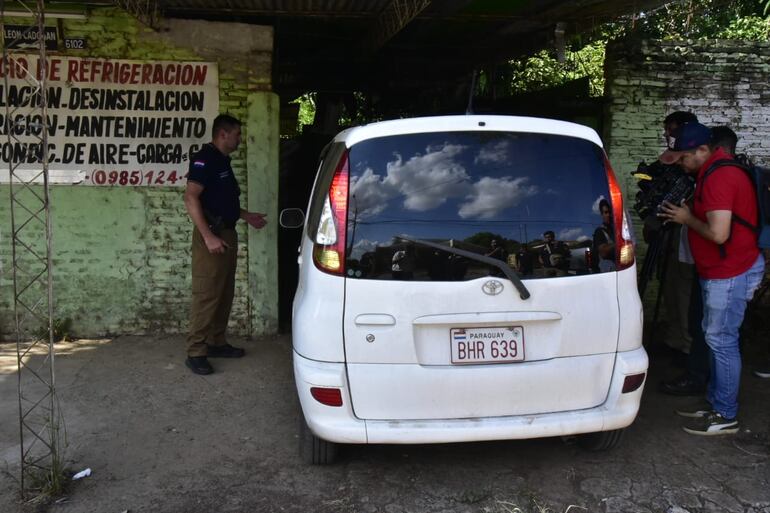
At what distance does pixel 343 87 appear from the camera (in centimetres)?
912

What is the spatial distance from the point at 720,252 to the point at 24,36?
542 centimetres

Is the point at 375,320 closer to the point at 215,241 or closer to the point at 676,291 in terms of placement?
the point at 215,241

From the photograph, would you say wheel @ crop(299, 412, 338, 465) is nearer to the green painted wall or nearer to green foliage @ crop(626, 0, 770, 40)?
the green painted wall

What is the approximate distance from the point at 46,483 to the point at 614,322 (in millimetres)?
2918

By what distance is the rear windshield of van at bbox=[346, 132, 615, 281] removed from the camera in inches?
117

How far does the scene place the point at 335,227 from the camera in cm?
301

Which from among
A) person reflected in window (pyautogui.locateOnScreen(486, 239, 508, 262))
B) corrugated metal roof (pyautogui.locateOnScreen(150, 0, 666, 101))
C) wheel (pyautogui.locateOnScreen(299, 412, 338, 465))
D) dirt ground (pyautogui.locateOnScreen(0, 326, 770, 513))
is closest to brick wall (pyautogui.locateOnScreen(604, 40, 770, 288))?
corrugated metal roof (pyautogui.locateOnScreen(150, 0, 666, 101))

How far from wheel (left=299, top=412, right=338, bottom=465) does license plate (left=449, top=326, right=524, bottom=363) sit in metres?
0.93

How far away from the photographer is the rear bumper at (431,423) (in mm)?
2994

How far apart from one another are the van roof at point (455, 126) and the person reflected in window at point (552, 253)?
53cm

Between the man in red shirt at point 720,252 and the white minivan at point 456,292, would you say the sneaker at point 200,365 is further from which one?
the man in red shirt at point 720,252

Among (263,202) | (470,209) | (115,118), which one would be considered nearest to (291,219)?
(263,202)

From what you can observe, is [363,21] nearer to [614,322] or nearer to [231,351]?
[231,351]

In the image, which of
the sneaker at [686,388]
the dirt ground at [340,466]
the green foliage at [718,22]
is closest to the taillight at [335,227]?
the dirt ground at [340,466]
